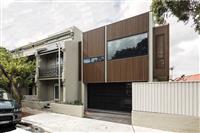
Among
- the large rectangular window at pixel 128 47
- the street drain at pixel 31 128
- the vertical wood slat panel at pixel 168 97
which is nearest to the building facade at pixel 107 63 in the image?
the large rectangular window at pixel 128 47

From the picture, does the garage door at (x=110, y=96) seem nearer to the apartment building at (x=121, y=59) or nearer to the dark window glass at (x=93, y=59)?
the apartment building at (x=121, y=59)

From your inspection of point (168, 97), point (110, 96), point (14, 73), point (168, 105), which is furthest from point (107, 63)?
point (168, 105)

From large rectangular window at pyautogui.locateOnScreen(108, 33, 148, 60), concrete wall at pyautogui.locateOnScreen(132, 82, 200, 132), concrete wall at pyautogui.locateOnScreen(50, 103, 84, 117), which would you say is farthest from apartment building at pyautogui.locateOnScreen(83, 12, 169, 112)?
concrete wall at pyautogui.locateOnScreen(50, 103, 84, 117)

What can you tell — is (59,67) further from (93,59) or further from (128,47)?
(128,47)

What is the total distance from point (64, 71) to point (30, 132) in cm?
1014

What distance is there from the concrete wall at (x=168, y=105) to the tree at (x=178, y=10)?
3.37 m

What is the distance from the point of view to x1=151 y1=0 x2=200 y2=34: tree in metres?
9.44

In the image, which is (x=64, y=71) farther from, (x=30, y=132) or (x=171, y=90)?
(x=171, y=90)

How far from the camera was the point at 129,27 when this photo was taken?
61.2 ft

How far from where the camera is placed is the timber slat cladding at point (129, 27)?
57.4 feet

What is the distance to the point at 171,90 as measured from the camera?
12805 mm

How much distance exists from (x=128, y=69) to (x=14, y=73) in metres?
9.14

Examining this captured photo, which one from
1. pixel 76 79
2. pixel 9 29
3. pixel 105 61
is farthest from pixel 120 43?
pixel 9 29

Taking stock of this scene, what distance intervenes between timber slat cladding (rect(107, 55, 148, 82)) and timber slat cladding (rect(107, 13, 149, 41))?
70.7 inches
